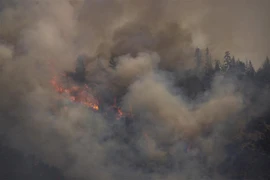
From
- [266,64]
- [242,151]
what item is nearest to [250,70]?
[266,64]

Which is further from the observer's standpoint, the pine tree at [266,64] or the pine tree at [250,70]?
the pine tree at [266,64]

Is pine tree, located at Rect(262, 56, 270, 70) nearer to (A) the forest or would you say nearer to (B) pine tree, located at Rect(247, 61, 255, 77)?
(B) pine tree, located at Rect(247, 61, 255, 77)

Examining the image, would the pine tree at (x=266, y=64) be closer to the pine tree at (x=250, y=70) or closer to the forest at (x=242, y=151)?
the pine tree at (x=250, y=70)

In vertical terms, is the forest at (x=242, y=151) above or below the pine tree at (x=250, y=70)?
below

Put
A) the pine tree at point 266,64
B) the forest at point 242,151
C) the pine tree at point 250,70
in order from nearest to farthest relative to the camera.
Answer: the forest at point 242,151 < the pine tree at point 250,70 < the pine tree at point 266,64

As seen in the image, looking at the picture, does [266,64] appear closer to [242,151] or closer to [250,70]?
[250,70]

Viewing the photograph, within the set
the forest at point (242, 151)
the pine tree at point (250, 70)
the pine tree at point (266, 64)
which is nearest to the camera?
the forest at point (242, 151)

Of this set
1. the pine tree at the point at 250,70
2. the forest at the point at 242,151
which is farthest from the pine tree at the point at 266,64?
the forest at the point at 242,151

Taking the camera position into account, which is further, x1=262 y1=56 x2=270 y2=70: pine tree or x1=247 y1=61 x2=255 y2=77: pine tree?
x1=262 y1=56 x2=270 y2=70: pine tree

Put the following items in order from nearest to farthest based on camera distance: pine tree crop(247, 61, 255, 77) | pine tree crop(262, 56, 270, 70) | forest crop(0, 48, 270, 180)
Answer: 1. forest crop(0, 48, 270, 180)
2. pine tree crop(247, 61, 255, 77)
3. pine tree crop(262, 56, 270, 70)

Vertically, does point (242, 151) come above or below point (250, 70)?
below

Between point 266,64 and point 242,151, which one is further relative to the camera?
point 266,64

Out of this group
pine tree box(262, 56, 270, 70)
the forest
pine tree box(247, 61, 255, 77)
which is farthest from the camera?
pine tree box(262, 56, 270, 70)

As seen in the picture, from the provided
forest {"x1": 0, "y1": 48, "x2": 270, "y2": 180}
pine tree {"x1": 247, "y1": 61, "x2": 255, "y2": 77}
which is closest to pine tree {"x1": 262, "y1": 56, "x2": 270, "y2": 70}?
pine tree {"x1": 247, "y1": 61, "x2": 255, "y2": 77}
